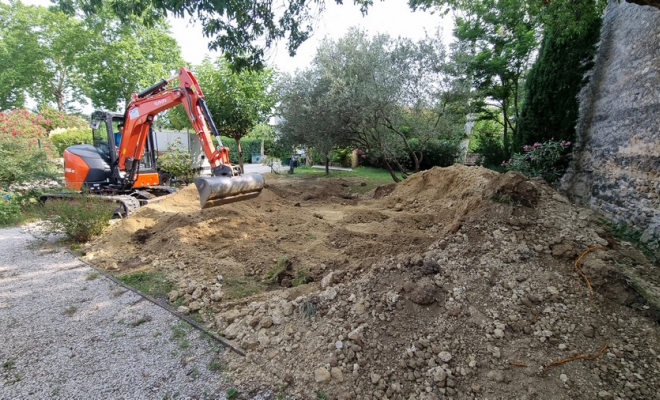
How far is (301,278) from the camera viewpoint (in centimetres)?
372

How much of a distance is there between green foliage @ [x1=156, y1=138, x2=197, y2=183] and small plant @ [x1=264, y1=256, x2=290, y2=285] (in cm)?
932

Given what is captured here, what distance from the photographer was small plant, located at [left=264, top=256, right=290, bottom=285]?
3828 mm

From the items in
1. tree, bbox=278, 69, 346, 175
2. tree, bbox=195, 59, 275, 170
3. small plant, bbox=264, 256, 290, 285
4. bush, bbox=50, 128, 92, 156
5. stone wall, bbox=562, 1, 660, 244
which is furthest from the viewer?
bush, bbox=50, 128, 92, 156

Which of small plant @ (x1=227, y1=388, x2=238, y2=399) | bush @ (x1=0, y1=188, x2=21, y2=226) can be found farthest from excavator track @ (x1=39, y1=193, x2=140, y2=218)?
small plant @ (x1=227, y1=388, x2=238, y2=399)

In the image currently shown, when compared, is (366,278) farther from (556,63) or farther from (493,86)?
(493,86)

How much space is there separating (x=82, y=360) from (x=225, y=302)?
123cm

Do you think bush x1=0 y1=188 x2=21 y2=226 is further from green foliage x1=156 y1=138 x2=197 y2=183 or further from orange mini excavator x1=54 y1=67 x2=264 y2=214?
green foliage x1=156 y1=138 x2=197 y2=183

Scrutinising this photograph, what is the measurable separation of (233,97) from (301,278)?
473 inches

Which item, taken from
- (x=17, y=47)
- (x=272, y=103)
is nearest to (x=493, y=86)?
(x=272, y=103)

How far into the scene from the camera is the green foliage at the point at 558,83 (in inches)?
248

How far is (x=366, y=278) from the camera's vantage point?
3.05 m

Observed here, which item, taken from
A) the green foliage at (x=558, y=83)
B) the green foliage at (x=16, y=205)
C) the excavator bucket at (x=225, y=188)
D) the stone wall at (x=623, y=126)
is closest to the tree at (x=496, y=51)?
the green foliage at (x=558, y=83)

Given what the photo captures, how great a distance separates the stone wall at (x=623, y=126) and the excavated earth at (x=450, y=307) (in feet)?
5.41

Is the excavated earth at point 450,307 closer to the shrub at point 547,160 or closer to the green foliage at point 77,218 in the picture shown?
the green foliage at point 77,218
